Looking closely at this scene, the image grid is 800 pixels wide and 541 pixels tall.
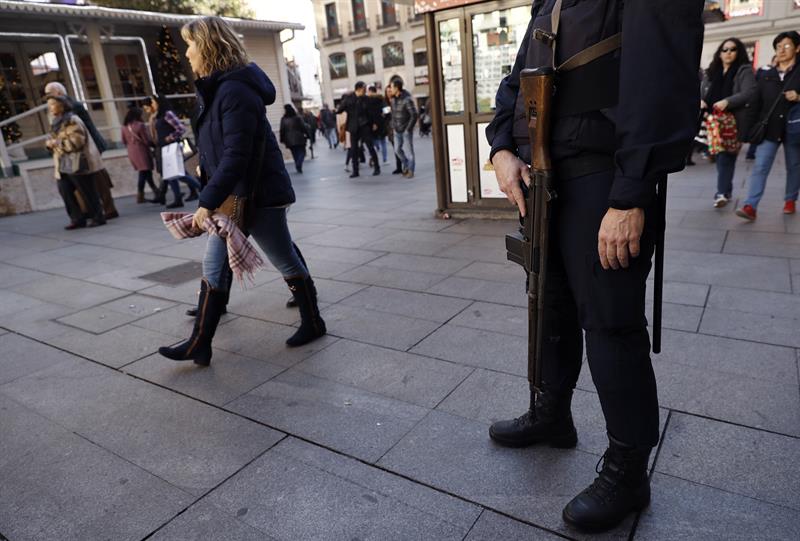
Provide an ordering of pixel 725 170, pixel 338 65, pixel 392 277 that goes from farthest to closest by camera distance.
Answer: pixel 338 65 → pixel 725 170 → pixel 392 277

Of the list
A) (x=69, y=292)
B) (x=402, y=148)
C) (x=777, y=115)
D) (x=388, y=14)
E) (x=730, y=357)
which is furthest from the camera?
(x=388, y=14)

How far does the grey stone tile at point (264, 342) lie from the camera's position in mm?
3402

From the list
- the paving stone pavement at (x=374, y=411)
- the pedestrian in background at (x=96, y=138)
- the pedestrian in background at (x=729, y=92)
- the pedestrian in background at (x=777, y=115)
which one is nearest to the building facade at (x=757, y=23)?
the pedestrian in background at (x=729, y=92)

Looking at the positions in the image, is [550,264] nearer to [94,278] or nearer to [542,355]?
[542,355]

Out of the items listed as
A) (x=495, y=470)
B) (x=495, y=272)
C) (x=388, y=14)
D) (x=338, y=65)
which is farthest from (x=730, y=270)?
(x=338, y=65)

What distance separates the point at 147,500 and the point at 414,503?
104 cm

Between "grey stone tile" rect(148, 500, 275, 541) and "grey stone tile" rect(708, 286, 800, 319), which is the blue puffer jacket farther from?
"grey stone tile" rect(708, 286, 800, 319)

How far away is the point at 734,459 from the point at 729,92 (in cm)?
612

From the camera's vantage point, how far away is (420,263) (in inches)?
203

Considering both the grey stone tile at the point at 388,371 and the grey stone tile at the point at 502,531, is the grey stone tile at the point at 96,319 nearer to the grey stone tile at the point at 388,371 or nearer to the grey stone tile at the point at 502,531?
the grey stone tile at the point at 388,371

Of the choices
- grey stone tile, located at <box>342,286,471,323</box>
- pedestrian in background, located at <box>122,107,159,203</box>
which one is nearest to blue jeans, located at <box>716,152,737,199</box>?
grey stone tile, located at <box>342,286,471,323</box>

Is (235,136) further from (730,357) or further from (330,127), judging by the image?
(330,127)

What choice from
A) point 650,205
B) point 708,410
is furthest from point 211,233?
point 708,410

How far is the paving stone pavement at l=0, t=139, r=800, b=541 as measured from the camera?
6.57 feet
